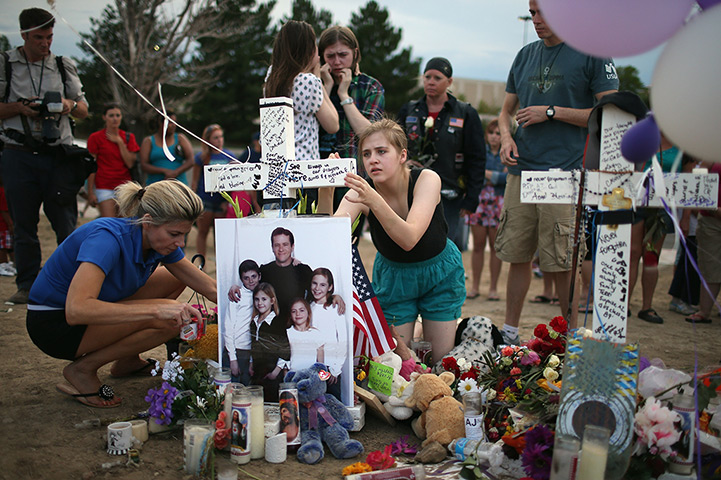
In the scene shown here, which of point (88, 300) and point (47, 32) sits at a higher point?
point (47, 32)

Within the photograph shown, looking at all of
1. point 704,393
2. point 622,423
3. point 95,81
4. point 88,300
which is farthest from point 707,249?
point 95,81

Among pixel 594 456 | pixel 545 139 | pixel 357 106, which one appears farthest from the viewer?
pixel 357 106

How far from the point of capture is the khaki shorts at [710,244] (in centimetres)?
507

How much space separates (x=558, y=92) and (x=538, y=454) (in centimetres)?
243

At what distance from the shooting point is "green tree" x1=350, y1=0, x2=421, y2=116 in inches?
934

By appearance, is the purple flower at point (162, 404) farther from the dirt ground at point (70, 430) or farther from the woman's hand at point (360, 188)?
the woman's hand at point (360, 188)

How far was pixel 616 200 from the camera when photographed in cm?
217

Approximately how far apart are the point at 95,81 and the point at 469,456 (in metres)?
12.0

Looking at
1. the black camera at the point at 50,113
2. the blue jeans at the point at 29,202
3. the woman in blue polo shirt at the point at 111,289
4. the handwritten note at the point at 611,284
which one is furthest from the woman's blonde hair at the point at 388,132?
the blue jeans at the point at 29,202

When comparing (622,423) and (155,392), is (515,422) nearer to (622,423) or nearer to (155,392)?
(622,423)

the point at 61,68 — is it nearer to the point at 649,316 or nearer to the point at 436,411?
the point at 436,411

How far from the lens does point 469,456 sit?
2.27 meters

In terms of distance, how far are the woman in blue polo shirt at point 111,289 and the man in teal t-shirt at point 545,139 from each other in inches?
82.7

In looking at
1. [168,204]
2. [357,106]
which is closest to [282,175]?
[168,204]
